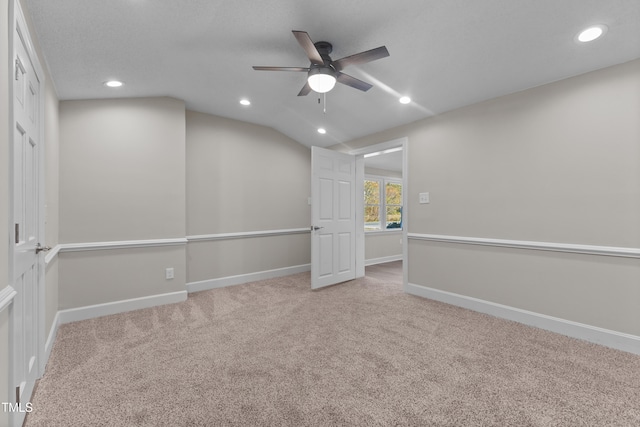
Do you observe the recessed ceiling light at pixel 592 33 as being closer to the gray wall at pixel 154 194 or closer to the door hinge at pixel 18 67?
the door hinge at pixel 18 67

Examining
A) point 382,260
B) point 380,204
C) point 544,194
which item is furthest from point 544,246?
point 380,204

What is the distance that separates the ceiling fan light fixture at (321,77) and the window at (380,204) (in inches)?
160

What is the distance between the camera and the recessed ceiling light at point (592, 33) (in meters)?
1.97

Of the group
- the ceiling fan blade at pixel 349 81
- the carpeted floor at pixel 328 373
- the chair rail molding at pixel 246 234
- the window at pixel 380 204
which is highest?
the ceiling fan blade at pixel 349 81

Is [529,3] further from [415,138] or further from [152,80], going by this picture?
[152,80]

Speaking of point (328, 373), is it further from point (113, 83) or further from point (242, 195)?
point (113, 83)

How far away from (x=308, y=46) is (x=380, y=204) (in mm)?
4876

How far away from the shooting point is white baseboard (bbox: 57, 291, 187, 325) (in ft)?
9.45

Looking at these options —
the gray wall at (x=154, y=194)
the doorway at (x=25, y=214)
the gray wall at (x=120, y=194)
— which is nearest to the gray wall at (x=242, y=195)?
the gray wall at (x=154, y=194)

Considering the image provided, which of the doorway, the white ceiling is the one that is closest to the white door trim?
the white ceiling

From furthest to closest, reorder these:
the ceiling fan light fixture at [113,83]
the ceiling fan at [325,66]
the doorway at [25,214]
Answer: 1. the ceiling fan light fixture at [113,83]
2. the ceiling fan at [325,66]
3. the doorway at [25,214]

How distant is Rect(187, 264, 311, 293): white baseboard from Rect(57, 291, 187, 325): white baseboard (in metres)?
0.39

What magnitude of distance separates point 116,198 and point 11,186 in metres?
1.98

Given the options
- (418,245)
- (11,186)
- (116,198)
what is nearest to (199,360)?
(11,186)
